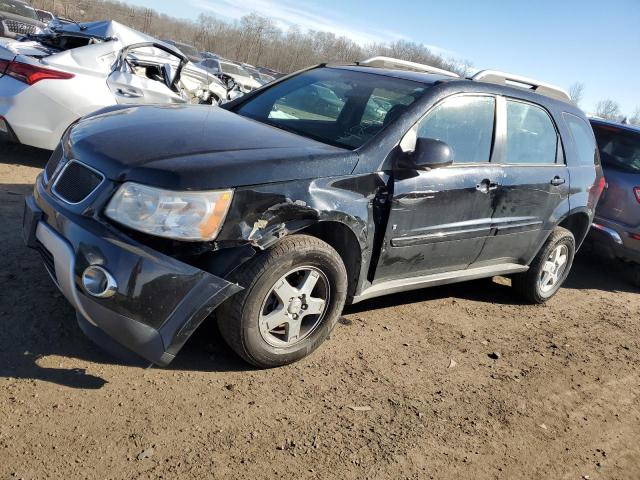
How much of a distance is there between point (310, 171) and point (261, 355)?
1057mm

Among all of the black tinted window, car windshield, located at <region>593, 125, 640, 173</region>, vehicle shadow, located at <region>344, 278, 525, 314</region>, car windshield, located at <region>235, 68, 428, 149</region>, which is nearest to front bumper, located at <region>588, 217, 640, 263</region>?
car windshield, located at <region>593, 125, 640, 173</region>

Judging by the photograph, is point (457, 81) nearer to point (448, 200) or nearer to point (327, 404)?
point (448, 200)

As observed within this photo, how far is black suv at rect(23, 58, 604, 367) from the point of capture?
2.76m

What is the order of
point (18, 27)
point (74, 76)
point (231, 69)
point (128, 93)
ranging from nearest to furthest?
point (74, 76), point (128, 93), point (18, 27), point (231, 69)

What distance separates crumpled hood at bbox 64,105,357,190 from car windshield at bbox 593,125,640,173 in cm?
478

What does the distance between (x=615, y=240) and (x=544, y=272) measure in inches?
64.8

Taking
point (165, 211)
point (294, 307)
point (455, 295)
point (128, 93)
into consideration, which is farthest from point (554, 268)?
point (128, 93)

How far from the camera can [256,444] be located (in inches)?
108

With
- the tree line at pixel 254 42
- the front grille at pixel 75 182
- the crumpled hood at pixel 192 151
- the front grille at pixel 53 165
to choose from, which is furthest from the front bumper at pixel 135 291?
the tree line at pixel 254 42

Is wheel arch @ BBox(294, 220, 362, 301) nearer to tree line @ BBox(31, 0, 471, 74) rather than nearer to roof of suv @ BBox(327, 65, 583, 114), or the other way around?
roof of suv @ BBox(327, 65, 583, 114)

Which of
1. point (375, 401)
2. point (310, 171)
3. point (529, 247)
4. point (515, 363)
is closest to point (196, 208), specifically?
point (310, 171)

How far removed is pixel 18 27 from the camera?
55.0 ft

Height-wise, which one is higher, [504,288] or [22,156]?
[504,288]

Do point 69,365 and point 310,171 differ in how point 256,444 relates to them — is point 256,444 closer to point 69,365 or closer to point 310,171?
point 69,365
